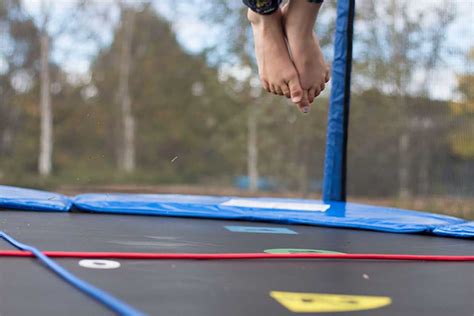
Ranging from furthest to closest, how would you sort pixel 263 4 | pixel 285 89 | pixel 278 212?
pixel 278 212, pixel 285 89, pixel 263 4

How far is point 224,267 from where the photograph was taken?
1.00 metres

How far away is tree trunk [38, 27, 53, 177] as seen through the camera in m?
4.79

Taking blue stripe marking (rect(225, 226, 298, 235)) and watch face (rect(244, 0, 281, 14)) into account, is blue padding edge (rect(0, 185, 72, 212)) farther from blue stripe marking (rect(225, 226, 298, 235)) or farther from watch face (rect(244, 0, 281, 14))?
watch face (rect(244, 0, 281, 14))

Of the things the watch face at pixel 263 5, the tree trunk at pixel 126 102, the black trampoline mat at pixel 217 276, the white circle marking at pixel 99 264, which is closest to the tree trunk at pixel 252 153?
the tree trunk at pixel 126 102

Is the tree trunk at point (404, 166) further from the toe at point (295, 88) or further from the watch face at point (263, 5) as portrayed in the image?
the watch face at point (263, 5)

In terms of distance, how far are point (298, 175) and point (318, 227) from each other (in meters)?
2.90

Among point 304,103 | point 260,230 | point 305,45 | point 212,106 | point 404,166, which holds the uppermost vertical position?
point 212,106

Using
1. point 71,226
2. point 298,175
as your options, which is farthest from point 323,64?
point 298,175

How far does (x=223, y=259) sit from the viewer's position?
1.07 meters

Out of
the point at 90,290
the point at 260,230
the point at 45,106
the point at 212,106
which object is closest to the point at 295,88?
the point at 260,230

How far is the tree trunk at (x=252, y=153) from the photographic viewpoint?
4.93 meters

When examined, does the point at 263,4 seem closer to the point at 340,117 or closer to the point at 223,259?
the point at 223,259

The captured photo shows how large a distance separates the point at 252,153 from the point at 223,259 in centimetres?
390

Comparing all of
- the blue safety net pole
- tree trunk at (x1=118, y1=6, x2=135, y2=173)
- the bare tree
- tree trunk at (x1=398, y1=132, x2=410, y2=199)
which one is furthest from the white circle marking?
tree trunk at (x1=118, y1=6, x2=135, y2=173)
